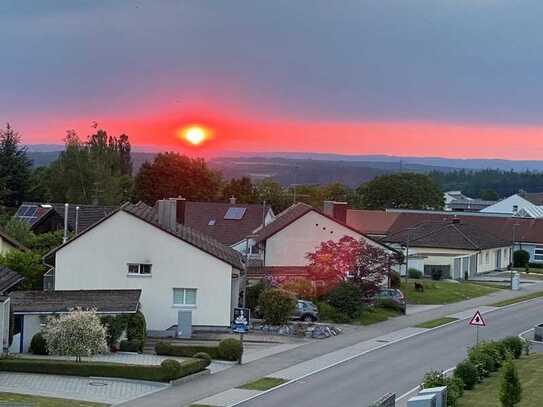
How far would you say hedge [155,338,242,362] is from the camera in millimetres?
38594

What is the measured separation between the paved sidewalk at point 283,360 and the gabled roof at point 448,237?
18.9 metres

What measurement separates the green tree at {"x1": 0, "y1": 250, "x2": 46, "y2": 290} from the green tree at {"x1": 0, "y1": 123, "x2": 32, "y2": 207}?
48921mm

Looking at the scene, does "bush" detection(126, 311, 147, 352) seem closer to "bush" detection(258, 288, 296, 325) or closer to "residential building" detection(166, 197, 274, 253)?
"bush" detection(258, 288, 296, 325)

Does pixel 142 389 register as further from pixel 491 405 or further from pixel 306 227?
pixel 306 227

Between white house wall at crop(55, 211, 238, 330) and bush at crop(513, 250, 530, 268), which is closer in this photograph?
white house wall at crop(55, 211, 238, 330)

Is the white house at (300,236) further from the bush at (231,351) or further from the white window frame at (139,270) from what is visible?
the bush at (231,351)

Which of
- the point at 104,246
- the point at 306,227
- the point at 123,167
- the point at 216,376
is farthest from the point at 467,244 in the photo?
the point at 123,167

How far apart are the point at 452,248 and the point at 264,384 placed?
5040cm

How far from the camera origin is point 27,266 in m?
49.6

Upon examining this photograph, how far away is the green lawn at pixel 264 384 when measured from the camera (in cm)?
3328

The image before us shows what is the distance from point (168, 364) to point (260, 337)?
42.7 feet

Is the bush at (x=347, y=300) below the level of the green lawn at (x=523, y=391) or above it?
above

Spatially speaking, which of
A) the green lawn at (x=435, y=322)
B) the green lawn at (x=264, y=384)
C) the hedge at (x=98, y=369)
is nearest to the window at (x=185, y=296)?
the hedge at (x=98, y=369)

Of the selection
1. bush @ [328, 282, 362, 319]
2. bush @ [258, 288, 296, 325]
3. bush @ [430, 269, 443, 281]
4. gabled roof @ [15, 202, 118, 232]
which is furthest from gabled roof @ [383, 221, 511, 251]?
bush @ [258, 288, 296, 325]
